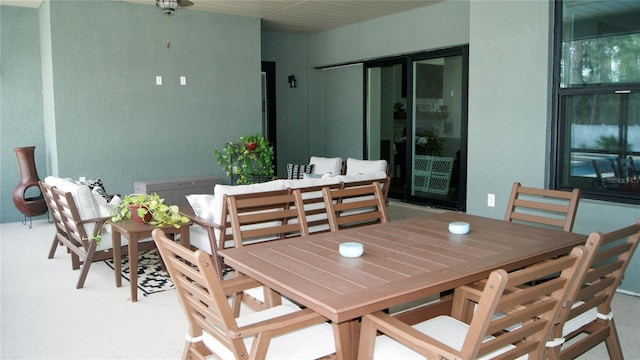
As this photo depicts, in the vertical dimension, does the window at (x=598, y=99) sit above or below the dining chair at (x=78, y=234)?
above

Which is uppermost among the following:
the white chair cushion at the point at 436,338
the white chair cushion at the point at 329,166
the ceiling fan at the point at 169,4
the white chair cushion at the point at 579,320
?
the ceiling fan at the point at 169,4

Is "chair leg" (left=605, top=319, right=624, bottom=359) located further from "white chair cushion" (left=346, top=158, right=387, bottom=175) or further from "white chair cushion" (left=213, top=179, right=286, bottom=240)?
"white chair cushion" (left=346, top=158, right=387, bottom=175)

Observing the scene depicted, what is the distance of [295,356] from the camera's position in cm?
193

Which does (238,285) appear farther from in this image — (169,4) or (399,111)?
(399,111)

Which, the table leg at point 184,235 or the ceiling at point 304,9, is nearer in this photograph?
the table leg at point 184,235

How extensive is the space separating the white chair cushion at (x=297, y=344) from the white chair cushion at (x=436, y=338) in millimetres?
193

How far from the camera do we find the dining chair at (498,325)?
1.57m

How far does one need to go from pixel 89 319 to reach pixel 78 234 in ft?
3.24

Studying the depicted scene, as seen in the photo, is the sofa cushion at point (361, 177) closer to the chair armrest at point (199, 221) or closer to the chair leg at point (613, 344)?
the chair armrest at point (199, 221)

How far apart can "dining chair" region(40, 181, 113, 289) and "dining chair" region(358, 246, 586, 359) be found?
286cm

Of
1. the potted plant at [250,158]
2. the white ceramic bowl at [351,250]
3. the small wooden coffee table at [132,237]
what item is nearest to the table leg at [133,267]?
the small wooden coffee table at [132,237]

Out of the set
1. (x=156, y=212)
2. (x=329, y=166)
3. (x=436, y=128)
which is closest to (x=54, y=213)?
(x=156, y=212)

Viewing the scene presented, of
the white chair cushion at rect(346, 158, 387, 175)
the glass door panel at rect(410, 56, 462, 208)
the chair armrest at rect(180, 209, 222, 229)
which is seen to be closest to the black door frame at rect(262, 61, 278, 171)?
the glass door panel at rect(410, 56, 462, 208)

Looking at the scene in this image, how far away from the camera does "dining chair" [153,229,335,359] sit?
1743mm
